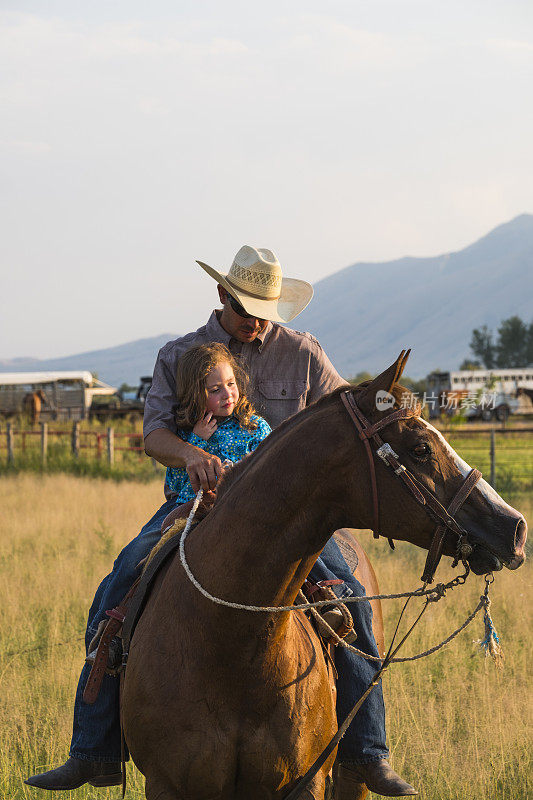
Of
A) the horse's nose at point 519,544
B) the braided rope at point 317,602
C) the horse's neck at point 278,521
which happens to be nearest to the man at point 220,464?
the braided rope at point 317,602

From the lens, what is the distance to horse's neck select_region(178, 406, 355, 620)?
2928 mm

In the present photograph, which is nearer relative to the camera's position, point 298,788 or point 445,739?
point 298,788

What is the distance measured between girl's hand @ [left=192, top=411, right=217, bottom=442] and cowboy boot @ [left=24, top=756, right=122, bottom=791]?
1.65 meters

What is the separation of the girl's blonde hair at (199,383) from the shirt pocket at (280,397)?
45 cm

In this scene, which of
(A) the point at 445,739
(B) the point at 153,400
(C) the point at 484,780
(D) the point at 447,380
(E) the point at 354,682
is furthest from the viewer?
(D) the point at 447,380

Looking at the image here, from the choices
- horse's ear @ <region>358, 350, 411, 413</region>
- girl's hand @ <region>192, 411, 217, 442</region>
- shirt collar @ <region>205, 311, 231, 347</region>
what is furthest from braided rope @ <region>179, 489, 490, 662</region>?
shirt collar @ <region>205, 311, 231, 347</region>

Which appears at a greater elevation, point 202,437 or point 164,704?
point 202,437

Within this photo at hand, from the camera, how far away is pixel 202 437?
3.86 m

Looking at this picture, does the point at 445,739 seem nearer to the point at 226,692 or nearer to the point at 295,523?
the point at 226,692

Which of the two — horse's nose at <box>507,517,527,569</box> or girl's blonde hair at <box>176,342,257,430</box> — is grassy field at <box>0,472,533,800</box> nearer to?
girl's blonde hair at <box>176,342,257,430</box>

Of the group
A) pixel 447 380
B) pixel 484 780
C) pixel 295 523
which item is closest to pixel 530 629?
pixel 484 780

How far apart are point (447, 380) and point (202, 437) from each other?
57.9m

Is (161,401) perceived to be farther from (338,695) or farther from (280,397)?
(338,695)

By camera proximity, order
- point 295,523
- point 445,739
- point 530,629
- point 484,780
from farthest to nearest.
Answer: point 530,629 < point 445,739 < point 484,780 < point 295,523
